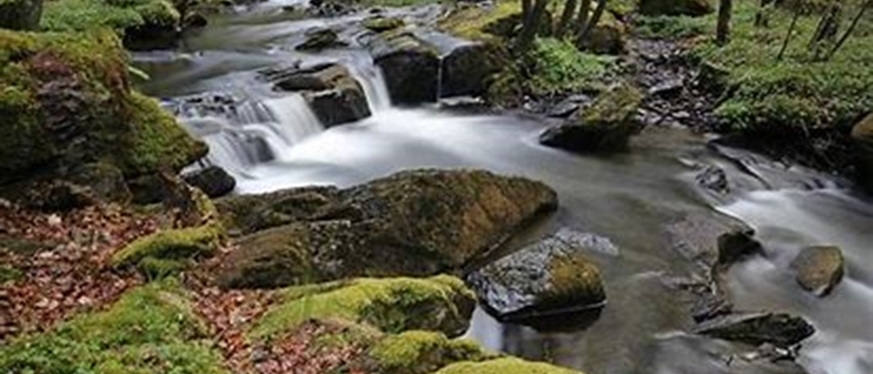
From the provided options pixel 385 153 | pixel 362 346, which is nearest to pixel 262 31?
pixel 385 153

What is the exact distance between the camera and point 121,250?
8602 mm

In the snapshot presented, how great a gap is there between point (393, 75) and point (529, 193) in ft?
28.9

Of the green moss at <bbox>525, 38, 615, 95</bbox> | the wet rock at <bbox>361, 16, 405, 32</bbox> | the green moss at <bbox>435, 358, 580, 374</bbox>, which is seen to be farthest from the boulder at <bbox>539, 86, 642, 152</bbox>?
the green moss at <bbox>435, 358, 580, 374</bbox>

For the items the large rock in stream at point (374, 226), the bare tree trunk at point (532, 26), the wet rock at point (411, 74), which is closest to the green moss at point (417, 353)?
the large rock in stream at point (374, 226)

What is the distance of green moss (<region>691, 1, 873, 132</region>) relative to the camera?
56.2ft

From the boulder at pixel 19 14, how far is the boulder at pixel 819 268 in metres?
9.97

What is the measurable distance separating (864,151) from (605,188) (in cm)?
449

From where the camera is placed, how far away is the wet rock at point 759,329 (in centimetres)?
998

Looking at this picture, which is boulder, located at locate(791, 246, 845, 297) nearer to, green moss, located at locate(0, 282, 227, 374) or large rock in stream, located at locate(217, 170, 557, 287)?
large rock in stream, located at locate(217, 170, 557, 287)

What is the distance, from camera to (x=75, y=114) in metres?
9.55

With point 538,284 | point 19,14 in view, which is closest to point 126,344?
point 538,284

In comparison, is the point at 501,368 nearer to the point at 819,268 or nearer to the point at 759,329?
the point at 759,329

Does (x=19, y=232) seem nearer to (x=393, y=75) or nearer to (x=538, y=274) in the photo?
(x=538, y=274)

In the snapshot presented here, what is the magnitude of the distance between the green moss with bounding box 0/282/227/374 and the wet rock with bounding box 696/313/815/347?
565 cm
